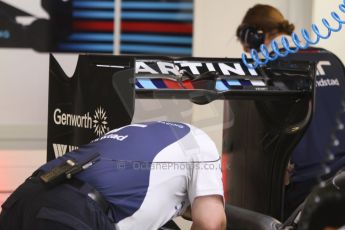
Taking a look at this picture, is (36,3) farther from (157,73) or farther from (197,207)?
(197,207)

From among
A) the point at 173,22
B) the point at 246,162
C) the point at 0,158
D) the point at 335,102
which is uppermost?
the point at 173,22

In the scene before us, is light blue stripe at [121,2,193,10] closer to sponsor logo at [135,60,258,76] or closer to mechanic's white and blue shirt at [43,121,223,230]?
sponsor logo at [135,60,258,76]

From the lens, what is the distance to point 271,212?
2.48 m

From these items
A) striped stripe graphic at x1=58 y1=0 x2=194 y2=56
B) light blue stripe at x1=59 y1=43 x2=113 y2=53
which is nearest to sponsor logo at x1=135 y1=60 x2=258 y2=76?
striped stripe graphic at x1=58 y1=0 x2=194 y2=56

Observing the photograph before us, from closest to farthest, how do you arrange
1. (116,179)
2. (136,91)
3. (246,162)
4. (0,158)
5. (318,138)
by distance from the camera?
(116,179) < (136,91) < (318,138) < (246,162) < (0,158)

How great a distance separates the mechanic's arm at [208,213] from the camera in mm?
1632

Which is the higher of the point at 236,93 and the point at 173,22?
the point at 173,22

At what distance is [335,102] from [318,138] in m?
0.15

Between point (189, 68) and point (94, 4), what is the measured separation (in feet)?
9.47

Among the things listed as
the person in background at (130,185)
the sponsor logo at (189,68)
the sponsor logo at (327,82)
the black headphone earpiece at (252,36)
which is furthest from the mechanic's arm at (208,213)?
the black headphone earpiece at (252,36)

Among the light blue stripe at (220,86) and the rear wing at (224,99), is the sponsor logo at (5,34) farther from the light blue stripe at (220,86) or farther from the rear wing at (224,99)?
the light blue stripe at (220,86)

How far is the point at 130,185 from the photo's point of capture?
Result: 166 cm

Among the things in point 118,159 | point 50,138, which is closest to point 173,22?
Answer: point 50,138

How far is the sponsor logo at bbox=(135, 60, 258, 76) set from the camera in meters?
2.31
